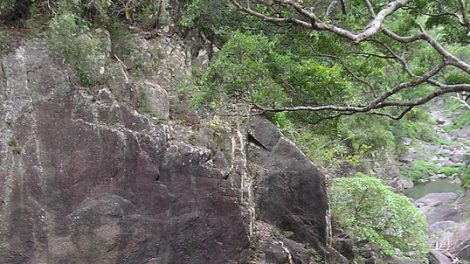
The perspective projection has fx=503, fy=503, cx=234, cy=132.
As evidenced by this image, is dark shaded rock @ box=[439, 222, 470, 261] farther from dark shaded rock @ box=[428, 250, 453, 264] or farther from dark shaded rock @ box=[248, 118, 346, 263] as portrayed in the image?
dark shaded rock @ box=[248, 118, 346, 263]

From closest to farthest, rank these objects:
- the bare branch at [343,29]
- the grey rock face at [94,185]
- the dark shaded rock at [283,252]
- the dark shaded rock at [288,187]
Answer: the bare branch at [343,29] < the grey rock face at [94,185] < the dark shaded rock at [283,252] < the dark shaded rock at [288,187]

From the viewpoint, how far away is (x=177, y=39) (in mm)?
10328

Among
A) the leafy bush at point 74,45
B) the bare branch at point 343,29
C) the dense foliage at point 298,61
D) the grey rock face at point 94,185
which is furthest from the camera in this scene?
the leafy bush at point 74,45

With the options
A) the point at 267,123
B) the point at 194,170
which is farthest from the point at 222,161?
the point at 267,123

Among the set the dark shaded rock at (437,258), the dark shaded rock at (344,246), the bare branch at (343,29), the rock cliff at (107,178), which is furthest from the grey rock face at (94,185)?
the dark shaded rock at (437,258)

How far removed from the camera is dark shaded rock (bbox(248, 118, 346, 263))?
33.4ft

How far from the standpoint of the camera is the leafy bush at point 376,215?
472 inches

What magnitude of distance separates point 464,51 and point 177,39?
17.7 m

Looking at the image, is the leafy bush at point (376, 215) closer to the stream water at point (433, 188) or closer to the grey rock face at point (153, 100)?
the grey rock face at point (153, 100)

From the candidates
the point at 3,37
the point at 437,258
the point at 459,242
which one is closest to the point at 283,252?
the point at 3,37

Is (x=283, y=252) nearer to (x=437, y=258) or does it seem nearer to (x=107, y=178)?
(x=107, y=178)

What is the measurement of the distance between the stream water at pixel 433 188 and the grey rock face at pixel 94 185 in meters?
20.9

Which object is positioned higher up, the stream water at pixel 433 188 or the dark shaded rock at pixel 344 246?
the stream water at pixel 433 188

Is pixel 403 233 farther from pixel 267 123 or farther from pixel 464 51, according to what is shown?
pixel 464 51
